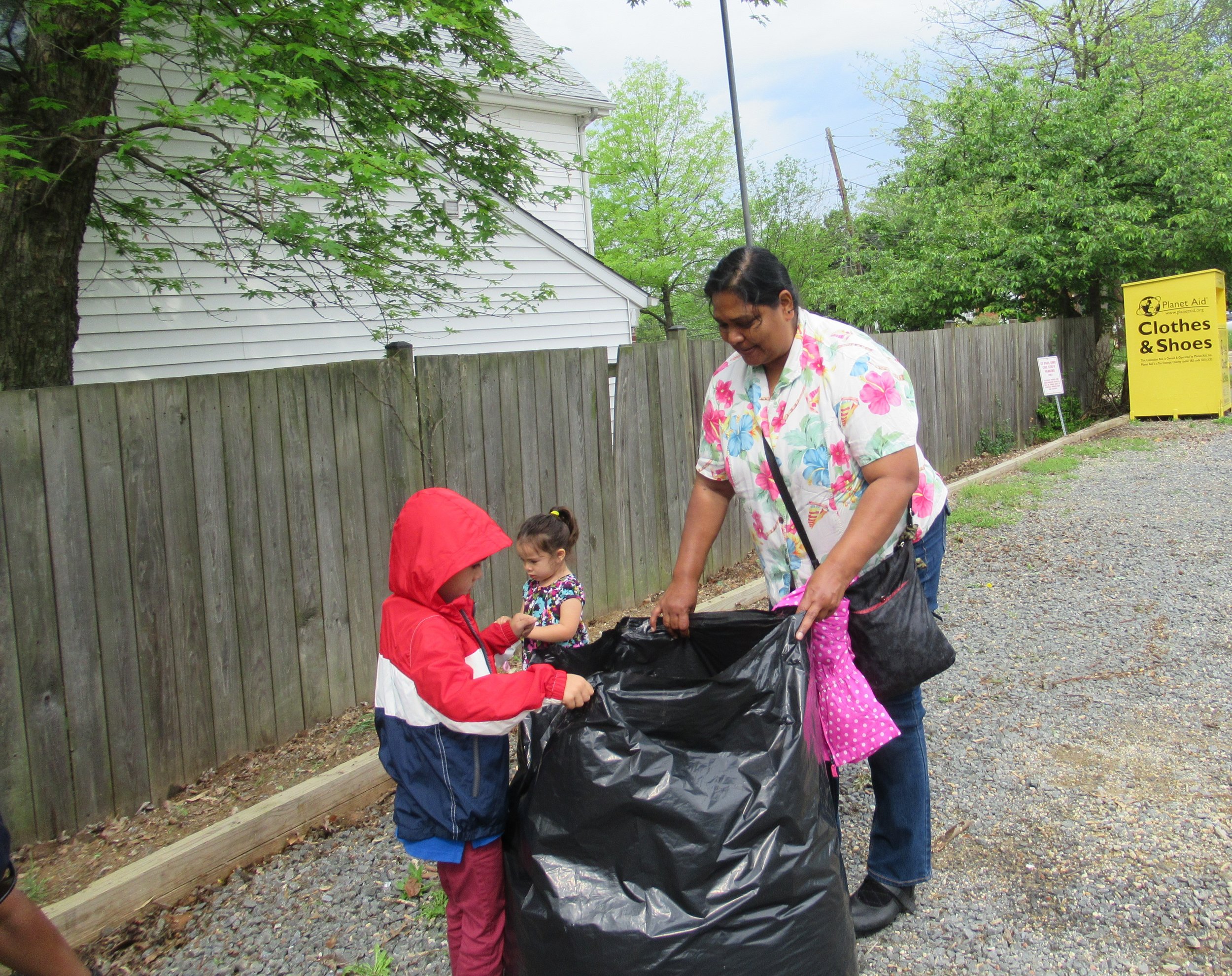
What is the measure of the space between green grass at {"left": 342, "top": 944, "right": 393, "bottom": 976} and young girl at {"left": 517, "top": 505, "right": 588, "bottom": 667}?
1038mm

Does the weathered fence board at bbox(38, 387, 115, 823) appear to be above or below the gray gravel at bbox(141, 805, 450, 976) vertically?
→ above

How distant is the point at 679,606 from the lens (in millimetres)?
2449

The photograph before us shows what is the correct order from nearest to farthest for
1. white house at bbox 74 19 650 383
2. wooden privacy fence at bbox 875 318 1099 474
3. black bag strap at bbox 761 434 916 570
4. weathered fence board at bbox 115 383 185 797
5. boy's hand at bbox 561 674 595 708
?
1. boy's hand at bbox 561 674 595 708
2. black bag strap at bbox 761 434 916 570
3. weathered fence board at bbox 115 383 185 797
4. white house at bbox 74 19 650 383
5. wooden privacy fence at bbox 875 318 1099 474

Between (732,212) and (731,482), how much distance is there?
30.7 meters

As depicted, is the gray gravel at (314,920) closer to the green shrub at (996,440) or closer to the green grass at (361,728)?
the green grass at (361,728)

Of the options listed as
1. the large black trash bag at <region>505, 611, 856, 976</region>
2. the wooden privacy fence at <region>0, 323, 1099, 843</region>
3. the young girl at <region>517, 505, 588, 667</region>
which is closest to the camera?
the large black trash bag at <region>505, 611, 856, 976</region>

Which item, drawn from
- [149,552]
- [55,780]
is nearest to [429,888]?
[55,780]

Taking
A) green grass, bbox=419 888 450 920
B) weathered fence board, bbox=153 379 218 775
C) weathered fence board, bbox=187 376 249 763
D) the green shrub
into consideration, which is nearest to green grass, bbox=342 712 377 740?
weathered fence board, bbox=187 376 249 763

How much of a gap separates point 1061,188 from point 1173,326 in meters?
2.72

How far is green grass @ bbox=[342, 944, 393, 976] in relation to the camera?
2502 millimetres

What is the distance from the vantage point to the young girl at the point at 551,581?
10.5 ft

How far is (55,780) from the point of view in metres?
3.12

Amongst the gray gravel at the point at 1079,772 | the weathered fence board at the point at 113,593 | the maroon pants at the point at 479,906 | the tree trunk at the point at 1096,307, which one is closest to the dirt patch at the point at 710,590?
the gray gravel at the point at 1079,772

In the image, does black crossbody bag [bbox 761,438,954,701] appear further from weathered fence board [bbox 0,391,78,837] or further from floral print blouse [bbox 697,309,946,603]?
weathered fence board [bbox 0,391,78,837]
